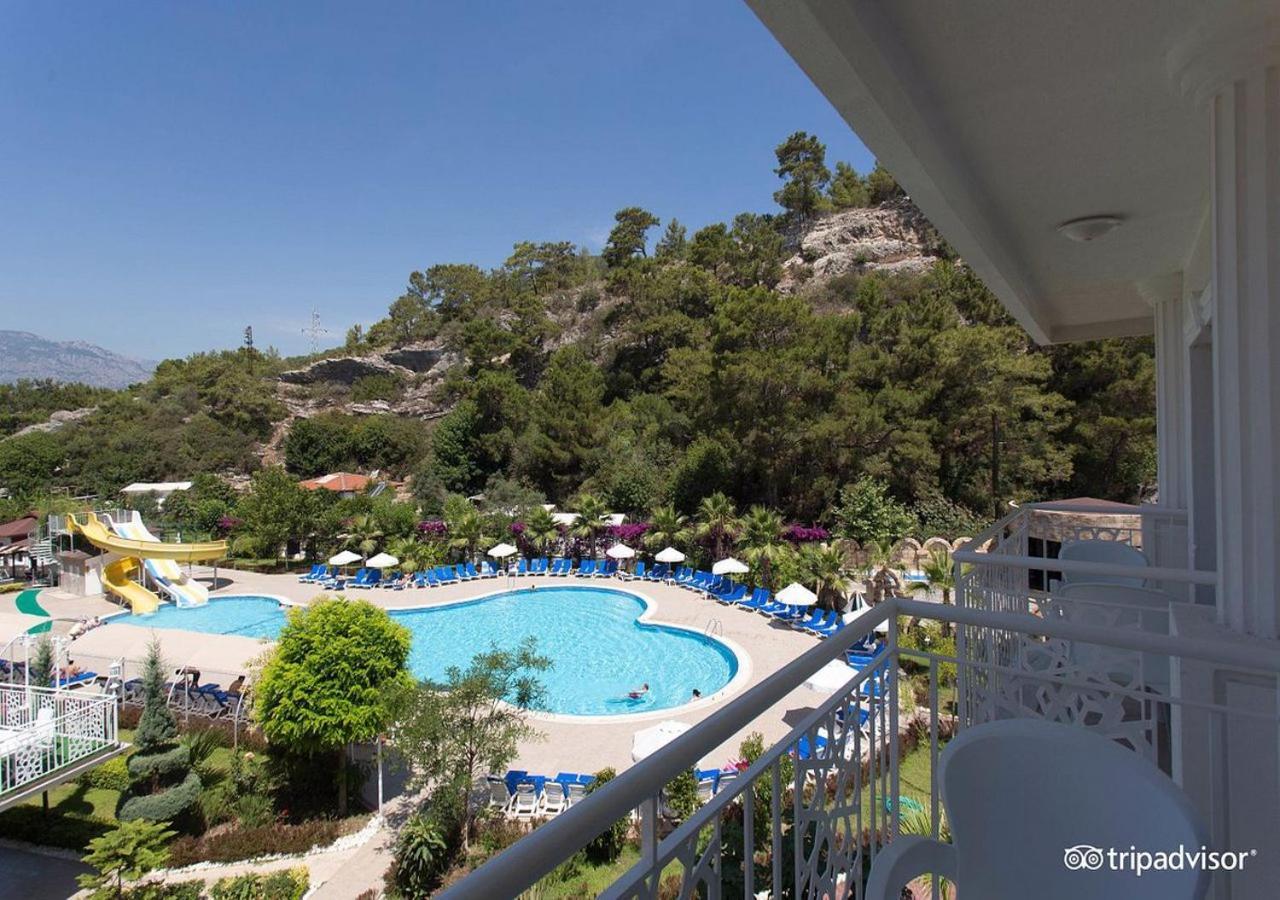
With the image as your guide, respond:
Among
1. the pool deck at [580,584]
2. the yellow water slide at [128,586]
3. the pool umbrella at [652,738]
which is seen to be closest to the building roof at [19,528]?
the pool deck at [580,584]

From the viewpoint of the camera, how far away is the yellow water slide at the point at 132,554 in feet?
50.1

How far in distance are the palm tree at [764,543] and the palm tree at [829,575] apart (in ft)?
2.44

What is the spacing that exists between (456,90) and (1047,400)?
22.8 meters

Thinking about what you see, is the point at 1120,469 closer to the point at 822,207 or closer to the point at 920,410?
the point at 920,410

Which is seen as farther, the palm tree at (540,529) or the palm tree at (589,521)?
the palm tree at (540,529)

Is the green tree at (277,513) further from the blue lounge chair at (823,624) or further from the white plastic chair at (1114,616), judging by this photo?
the white plastic chair at (1114,616)

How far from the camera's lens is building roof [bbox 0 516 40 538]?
18438mm

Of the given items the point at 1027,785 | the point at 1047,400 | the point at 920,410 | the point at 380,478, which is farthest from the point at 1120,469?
the point at 380,478

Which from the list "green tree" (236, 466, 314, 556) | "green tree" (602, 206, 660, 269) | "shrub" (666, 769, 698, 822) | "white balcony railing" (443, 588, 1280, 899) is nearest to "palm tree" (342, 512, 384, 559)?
"green tree" (236, 466, 314, 556)

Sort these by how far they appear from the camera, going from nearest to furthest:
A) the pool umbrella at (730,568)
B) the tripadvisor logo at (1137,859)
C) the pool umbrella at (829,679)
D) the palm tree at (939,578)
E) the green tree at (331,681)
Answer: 1. the tripadvisor logo at (1137,859)
2. the green tree at (331,681)
3. the pool umbrella at (829,679)
4. the palm tree at (939,578)
5. the pool umbrella at (730,568)

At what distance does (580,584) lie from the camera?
15.3 metres

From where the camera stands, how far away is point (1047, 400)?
1588cm

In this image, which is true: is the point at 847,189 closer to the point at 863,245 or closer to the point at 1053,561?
the point at 863,245

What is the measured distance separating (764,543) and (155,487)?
2626 cm
